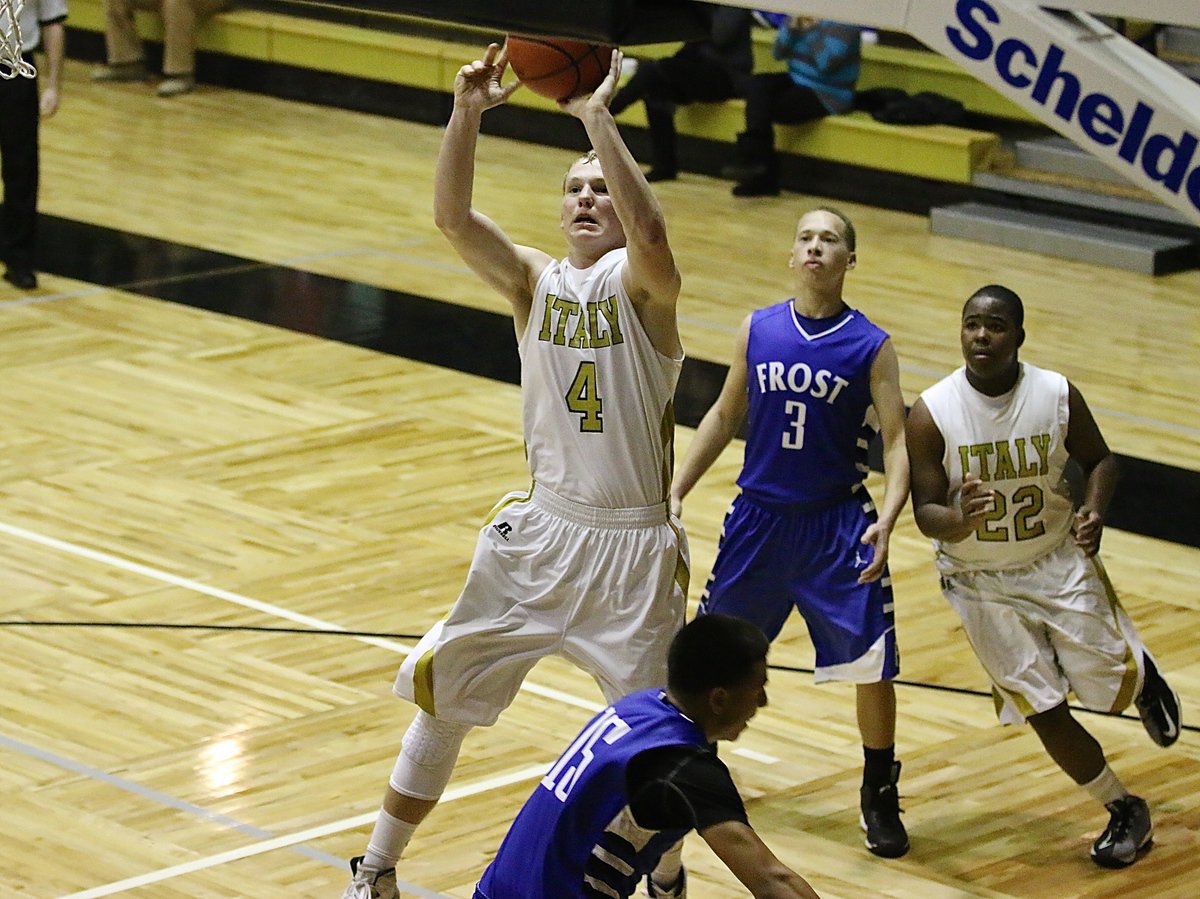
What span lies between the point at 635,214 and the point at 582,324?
364mm

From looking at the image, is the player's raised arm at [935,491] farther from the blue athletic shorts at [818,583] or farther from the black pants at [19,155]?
the black pants at [19,155]

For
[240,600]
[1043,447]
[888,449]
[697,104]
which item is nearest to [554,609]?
[888,449]


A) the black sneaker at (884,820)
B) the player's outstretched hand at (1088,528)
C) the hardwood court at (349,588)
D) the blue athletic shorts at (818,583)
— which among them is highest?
the player's outstretched hand at (1088,528)

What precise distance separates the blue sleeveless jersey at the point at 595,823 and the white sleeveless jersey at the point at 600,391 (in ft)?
3.61

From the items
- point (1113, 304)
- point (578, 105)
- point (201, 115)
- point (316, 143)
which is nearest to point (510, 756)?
point (578, 105)

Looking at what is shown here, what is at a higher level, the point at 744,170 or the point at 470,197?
the point at 470,197

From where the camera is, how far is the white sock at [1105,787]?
16.6ft

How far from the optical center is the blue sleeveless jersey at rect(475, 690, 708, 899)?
11.0 feet

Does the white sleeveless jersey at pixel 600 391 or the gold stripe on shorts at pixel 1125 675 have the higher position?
the white sleeveless jersey at pixel 600 391

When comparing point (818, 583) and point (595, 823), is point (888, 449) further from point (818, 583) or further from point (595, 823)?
point (595, 823)

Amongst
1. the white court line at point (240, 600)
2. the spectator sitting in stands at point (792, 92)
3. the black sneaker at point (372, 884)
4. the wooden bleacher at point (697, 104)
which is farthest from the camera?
the spectator sitting in stands at point (792, 92)

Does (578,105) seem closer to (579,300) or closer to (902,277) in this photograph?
(579,300)

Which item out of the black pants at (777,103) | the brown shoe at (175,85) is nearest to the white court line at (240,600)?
the black pants at (777,103)

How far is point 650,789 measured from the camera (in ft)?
10.7
